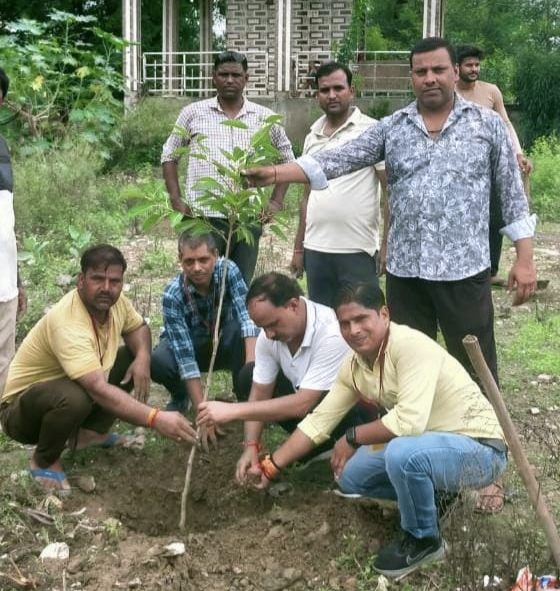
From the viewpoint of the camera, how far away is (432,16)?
16.6 m

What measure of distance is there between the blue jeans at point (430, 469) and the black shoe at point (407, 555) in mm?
32

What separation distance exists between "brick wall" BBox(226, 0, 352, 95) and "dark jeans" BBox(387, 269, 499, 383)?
1378 centimetres

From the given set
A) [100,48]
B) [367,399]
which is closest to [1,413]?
[367,399]

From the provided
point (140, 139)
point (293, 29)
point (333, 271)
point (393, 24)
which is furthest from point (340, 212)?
point (393, 24)

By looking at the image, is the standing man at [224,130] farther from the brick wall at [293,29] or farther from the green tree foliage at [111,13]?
the green tree foliage at [111,13]

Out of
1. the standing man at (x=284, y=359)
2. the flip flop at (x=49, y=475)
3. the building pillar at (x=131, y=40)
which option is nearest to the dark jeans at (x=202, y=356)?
the standing man at (x=284, y=359)

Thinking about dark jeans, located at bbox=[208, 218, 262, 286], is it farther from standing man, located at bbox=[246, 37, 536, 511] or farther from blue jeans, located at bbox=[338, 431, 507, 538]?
blue jeans, located at bbox=[338, 431, 507, 538]

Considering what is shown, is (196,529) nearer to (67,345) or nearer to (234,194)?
(67,345)

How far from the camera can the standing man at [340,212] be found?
454 centimetres

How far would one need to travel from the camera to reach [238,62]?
4844 millimetres

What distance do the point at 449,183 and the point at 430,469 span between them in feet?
3.95

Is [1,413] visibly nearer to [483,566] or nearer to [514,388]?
[483,566]

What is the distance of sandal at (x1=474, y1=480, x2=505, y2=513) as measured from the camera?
10.9ft

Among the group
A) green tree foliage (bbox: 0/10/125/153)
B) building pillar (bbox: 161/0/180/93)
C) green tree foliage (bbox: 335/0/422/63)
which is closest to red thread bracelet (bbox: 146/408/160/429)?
green tree foliage (bbox: 0/10/125/153)
